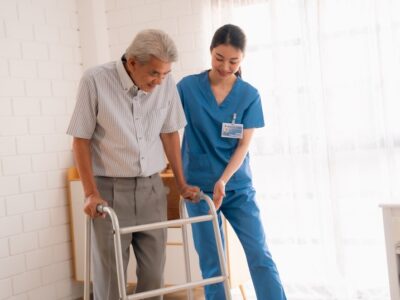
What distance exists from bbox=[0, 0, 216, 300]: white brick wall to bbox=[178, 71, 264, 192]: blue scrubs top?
1.31 m

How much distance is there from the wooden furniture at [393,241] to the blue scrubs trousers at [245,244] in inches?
20.6

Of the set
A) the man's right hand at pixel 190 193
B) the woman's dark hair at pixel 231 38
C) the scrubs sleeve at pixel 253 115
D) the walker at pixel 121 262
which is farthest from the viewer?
the scrubs sleeve at pixel 253 115

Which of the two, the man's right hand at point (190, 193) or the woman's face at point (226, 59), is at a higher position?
the woman's face at point (226, 59)

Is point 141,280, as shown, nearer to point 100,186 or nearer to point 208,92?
point 100,186

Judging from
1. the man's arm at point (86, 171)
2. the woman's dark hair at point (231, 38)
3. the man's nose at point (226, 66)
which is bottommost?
the man's arm at point (86, 171)

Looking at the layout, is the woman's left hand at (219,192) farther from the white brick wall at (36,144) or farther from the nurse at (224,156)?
the white brick wall at (36,144)

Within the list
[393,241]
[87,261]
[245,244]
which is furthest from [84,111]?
[393,241]

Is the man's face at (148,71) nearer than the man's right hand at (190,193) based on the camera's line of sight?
Yes

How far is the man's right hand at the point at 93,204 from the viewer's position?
2037 millimetres

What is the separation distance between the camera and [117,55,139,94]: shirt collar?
2.13 metres

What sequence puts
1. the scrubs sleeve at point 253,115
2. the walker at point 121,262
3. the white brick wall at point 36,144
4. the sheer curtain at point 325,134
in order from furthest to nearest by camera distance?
the white brick wall at point 36,144 → the sheer curtain at point 325,134 → the scrubs sleeve at point 253,115 → the walker at point 121,262

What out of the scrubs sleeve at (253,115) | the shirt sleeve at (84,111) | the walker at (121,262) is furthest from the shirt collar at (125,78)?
the scrubs sleeve at (253,115)

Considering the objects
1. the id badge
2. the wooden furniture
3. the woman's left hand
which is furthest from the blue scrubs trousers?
the wooden furniture

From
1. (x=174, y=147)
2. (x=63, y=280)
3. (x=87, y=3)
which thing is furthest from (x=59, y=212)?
(x=174, y=147)
